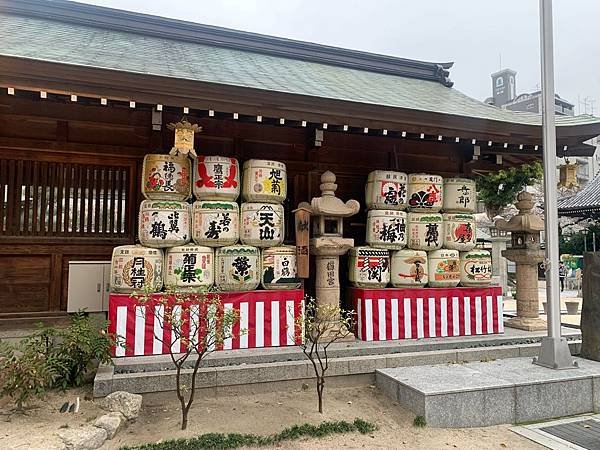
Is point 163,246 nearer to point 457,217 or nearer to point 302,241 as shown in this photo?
point 302,241

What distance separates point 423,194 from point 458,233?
812 millimetres

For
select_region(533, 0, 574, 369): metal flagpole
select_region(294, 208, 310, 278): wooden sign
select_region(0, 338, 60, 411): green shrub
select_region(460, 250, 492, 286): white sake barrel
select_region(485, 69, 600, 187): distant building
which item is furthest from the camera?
select_region(485, 69, 600, 187): distant building

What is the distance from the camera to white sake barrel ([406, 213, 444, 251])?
6.40 meters

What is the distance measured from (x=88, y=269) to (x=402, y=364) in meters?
4.35

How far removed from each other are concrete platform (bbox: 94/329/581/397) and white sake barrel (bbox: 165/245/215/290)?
0.88 meters

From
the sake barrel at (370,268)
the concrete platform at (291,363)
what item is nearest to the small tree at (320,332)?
the concrete platform at (291,363)

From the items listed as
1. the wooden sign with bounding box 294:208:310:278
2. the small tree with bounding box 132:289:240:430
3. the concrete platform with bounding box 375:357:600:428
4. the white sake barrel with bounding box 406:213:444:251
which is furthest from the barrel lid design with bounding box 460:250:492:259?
the small tree with bounding box 132:289:240:430

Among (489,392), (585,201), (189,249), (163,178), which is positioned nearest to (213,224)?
(189,249)

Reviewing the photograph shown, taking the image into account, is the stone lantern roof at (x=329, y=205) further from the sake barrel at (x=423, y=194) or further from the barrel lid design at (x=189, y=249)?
the barrel lid design at (x=189, y=249)

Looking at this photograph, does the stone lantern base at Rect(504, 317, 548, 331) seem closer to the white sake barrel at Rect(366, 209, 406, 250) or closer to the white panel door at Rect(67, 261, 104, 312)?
the white sake barrel at Rect(366, 209, 406, 250)

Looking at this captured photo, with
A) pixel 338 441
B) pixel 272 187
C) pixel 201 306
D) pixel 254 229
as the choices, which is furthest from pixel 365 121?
pixel 338 441

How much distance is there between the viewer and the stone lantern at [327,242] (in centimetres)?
590

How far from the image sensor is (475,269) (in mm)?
6559

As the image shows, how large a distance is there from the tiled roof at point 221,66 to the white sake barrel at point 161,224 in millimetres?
1561
